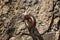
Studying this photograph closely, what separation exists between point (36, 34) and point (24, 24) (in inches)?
4.8

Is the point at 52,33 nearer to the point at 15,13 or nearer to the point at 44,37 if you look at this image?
the point at 44,37

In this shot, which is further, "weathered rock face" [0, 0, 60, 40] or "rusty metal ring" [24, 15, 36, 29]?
"weathered rock face" [0, 0, 60, 40]

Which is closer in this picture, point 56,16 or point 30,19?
point 30,19

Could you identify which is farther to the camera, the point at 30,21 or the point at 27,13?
the point at 27,13

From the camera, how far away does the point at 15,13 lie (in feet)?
6.29

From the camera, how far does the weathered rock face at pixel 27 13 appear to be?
1.88 m

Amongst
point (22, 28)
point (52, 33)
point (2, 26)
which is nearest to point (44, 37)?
point (52, 33)

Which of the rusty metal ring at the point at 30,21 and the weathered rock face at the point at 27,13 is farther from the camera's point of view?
the weathered rock face at the point at 27,13

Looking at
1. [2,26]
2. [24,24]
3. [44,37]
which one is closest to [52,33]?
[44,37]

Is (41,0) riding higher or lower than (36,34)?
higher

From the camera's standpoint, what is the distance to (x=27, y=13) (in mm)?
1912

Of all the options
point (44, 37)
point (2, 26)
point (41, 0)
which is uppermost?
point (41, 0)

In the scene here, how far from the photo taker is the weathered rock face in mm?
1878

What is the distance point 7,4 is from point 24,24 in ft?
0.70
